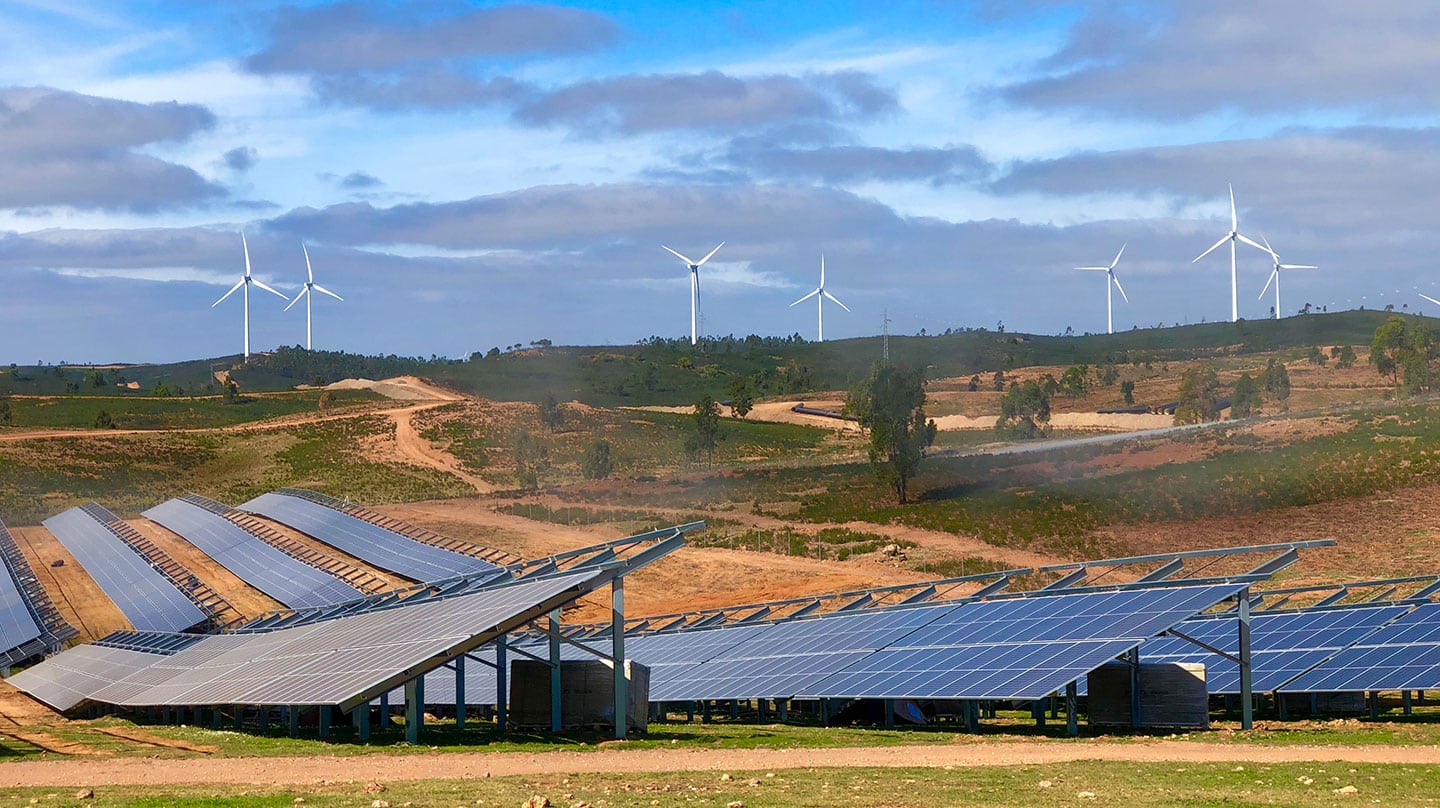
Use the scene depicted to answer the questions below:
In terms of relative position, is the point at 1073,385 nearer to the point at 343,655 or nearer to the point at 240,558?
the point at 240,558

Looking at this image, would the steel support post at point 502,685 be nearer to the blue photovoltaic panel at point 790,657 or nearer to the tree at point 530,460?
the blue photovoltaic panel at point 790,657

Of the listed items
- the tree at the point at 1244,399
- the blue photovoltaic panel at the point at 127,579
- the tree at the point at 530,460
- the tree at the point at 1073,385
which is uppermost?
the tree at the point at 1073,385

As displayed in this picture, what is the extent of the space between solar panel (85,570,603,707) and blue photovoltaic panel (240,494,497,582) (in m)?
16.5

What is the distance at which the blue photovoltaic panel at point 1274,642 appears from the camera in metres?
38.6

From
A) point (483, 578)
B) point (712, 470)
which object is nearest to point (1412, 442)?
point (712, 470)

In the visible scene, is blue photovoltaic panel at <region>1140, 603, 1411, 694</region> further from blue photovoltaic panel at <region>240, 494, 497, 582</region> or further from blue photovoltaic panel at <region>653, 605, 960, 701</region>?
blue photovoltaic panel at <region>240, 494, 497, 582</region>

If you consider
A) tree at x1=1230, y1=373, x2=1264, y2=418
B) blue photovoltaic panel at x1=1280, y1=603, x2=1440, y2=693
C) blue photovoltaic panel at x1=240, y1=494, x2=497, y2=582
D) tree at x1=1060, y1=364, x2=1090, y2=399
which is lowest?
blue photovoltaic panel at x1=240, y1=494, x2=497, y2=582

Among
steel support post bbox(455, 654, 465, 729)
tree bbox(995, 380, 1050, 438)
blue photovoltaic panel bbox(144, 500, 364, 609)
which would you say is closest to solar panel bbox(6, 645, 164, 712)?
blue photovoltaic panel bbox(144, 500, 364, 609)

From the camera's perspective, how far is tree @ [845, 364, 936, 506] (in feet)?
319

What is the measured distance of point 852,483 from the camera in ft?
345

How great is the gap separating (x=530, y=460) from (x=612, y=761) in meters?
106

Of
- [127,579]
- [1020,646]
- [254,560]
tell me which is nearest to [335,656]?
[1020,646]

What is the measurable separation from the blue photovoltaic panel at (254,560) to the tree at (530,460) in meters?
24.3

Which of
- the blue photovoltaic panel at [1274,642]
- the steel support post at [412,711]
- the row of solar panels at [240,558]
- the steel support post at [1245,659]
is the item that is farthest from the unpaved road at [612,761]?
the row of solar panels at [240,558]
